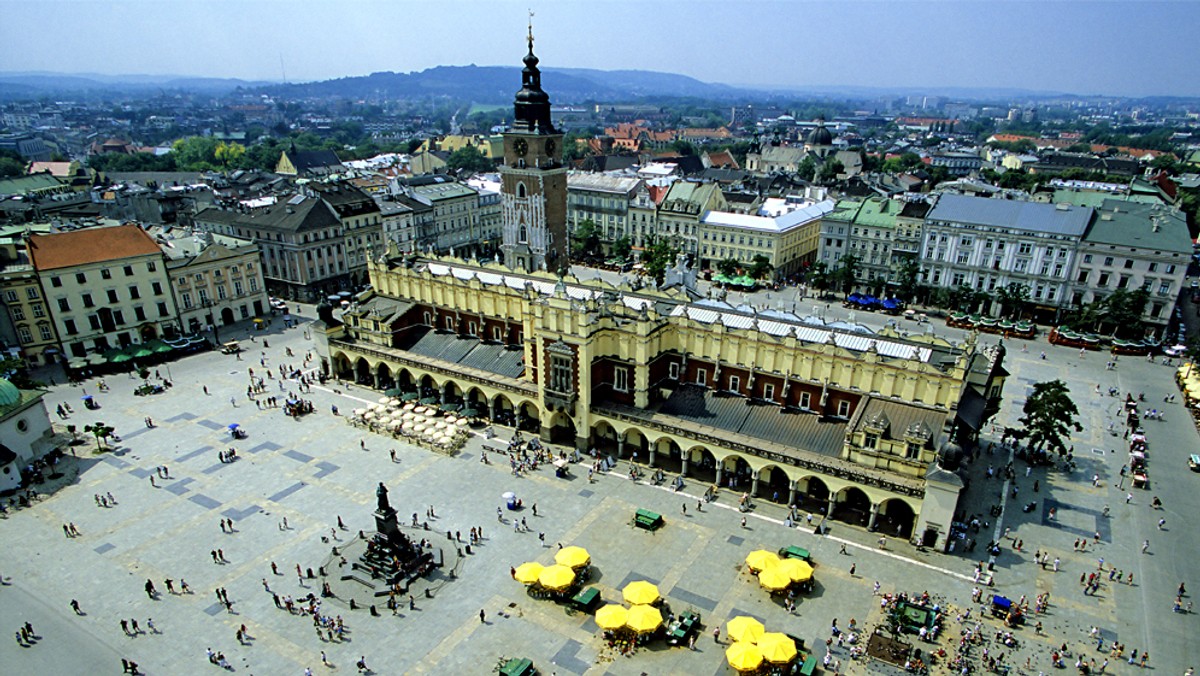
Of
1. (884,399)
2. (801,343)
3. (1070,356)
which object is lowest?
(1070,356)

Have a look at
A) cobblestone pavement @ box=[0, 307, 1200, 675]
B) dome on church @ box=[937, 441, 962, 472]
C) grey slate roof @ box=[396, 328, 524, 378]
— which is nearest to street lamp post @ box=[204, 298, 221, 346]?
cobblestone pavement @ box=[0, 307, 1200, 675]

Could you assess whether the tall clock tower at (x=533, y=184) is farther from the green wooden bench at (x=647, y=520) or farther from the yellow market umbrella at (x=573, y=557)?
the yellow market umbrella at (x=573, y=557)

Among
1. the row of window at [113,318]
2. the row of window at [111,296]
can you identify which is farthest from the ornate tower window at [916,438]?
the row of window at [111,296]

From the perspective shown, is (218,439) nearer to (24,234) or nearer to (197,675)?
(197,675)

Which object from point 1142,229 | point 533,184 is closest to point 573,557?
point 533,184

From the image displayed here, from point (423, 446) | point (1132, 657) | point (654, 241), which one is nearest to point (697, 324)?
point (423, 446)

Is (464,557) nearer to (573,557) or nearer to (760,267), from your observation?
(573,557)
